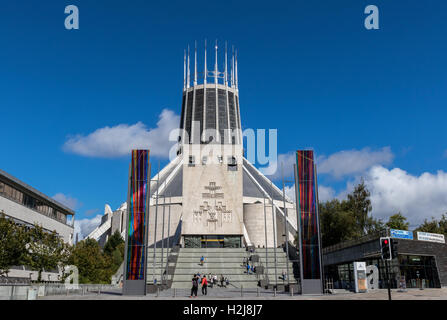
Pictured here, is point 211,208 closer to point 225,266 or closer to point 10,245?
point 225,266

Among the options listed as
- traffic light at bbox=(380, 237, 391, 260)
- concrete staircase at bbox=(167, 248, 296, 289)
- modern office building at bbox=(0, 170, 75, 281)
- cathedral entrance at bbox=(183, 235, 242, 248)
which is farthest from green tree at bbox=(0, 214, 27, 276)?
traffic light at bbox=(380, 237, 391, 260)

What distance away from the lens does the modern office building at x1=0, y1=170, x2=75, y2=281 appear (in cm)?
3934

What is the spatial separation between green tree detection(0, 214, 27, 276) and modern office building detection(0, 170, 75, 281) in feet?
12.3

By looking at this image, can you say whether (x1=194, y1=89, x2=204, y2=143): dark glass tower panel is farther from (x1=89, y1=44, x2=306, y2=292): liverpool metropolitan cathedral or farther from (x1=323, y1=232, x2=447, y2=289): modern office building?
(x1=323, y1=232, x2=447, y2=289): modern office building

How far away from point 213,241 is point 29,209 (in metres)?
20.1

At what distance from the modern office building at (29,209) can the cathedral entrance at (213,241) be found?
627 inches

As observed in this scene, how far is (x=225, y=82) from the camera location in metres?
101

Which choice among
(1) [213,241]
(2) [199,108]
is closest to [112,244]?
(1) [213,241]

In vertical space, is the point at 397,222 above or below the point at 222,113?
below

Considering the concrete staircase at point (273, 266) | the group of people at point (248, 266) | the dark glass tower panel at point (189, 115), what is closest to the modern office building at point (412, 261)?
the concrete staircase at point (273, 266)

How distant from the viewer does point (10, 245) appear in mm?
28234

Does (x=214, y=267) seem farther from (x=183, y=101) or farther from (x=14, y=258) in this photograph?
(x=183, y=101)

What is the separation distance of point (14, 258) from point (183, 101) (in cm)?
7487
